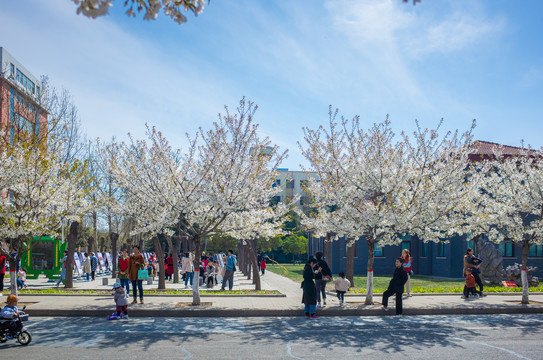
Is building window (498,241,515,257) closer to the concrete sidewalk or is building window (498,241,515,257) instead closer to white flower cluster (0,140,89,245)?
the concrete sidewalk

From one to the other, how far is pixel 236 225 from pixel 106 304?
4.63 meters

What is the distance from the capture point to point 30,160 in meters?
15.0

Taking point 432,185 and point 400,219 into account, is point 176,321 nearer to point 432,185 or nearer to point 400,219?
point 400,219

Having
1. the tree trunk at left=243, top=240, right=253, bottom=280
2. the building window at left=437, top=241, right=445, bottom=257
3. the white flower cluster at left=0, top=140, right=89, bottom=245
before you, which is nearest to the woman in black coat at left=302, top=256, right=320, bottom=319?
the white flower cluster at left=0, top=140, right=89, bottom=245

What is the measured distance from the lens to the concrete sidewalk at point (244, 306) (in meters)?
13.6

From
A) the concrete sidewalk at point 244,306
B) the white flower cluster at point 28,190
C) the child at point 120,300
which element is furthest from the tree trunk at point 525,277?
the white flower cluster at point 28,190

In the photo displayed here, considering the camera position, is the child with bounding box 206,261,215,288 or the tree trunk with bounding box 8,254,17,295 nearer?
the tree trunk with bounding box 8,254,17,295

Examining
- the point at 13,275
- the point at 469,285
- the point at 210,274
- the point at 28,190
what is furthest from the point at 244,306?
the point at 210,274

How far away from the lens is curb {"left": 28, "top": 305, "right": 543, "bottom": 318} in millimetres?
13320

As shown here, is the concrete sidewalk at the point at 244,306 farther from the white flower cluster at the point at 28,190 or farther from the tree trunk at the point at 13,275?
the white flower cluster at the point at 28,190

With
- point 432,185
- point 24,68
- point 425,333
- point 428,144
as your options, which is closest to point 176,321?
point 425,333

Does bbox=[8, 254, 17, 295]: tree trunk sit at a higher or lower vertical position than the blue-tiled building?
higher

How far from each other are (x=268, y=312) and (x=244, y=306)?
954 mm

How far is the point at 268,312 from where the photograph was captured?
1395 cm
